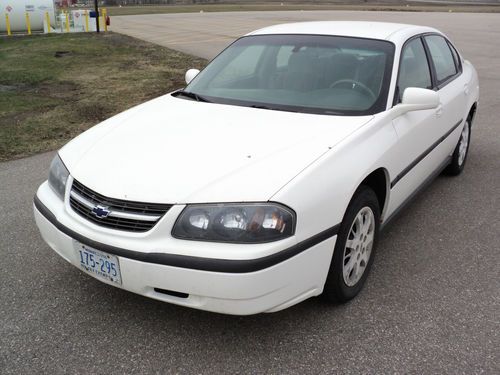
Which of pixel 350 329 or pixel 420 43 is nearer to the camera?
pixel 350 329

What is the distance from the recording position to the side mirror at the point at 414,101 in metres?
3.25

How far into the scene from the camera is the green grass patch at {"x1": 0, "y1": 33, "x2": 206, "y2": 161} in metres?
6.76

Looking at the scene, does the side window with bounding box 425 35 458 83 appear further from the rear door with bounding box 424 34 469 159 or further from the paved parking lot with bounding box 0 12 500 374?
the paved parking lot with bounding box 0 12 500 374

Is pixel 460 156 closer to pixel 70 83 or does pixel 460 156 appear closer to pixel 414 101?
pixel 414 101

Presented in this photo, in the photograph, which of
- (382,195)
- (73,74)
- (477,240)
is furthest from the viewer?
(73,74)

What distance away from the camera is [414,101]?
128 inches

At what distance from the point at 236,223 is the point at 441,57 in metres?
3.05

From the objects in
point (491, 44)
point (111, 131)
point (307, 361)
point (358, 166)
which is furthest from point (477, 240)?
point (491, 44)

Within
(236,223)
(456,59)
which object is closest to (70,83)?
(456,59)

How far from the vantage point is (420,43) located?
4.12 m

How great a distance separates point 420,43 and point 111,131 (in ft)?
8.24

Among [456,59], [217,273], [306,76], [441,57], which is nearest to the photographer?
[217,273]

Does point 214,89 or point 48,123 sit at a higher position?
point 214,89

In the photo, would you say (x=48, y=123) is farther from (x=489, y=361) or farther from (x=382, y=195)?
(x=489, y=361)
